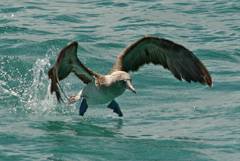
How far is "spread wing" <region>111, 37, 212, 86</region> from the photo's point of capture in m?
13.9

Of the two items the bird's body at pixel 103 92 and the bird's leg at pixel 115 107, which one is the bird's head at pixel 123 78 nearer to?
the bird's body at pixel 103 92

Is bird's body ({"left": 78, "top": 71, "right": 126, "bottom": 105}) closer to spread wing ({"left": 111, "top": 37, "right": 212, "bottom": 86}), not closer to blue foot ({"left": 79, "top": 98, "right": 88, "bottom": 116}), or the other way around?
blue foot ({"left": 79, "top": 98, "right": 88, "bottom": 116})

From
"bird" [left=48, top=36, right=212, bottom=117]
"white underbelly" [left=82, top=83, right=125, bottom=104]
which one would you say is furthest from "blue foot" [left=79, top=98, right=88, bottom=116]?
"white underbelly" [left=82, top=83, right=125, bottom=104]

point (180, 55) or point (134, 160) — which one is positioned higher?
point (180, 55)

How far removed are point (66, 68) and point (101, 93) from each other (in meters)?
0.68

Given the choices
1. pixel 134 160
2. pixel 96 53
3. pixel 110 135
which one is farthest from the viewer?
pixel 96 53

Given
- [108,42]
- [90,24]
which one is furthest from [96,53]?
[90,24]

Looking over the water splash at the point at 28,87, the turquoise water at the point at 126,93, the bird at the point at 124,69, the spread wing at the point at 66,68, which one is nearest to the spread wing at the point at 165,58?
the bird at the point at 124,69

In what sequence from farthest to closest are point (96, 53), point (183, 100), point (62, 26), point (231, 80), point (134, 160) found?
1. point (62, 26)
2. point (96, 53)
3. point (231, 80)
4. point (183, 100)
5. point (134, 160)

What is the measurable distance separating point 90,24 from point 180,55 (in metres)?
7.50

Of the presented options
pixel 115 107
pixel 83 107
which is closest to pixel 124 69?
pixel 115 107

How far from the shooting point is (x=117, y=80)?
44.0 ft

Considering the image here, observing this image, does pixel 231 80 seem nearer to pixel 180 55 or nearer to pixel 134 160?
pixel 180 55

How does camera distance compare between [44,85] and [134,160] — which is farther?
[44,85]
